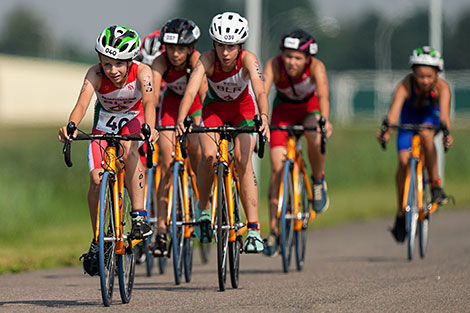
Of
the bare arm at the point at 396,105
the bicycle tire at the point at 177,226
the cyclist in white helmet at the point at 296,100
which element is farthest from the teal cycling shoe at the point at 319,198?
the bicycle tire at the point at 177,226

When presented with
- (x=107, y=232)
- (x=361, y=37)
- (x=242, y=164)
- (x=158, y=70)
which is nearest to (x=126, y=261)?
(x=107, y=232)

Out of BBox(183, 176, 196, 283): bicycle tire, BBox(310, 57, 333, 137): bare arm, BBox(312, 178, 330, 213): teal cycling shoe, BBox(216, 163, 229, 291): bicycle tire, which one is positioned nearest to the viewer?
BBox(216, 163, 229, 291): bicycle tire

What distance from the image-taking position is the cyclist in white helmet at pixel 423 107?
12.9 metres

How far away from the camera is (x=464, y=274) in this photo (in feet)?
35.0

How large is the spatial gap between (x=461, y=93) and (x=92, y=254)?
63686mm

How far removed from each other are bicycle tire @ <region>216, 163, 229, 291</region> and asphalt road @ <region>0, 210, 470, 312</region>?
0.66 feet

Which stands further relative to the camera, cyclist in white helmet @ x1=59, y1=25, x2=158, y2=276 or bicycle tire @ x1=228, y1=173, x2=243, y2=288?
bicycle tire @ x1=228, y1=173, x2=243, y2=288

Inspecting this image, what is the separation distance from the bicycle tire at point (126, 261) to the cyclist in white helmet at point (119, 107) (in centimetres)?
6

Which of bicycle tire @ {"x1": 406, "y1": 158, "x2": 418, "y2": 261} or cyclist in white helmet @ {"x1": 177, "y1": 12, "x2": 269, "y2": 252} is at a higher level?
cyclist in white helmet @ {"x1": 177, "y1": 12, "x2": 269, "y2": 252}

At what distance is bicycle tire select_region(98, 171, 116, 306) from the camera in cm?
825

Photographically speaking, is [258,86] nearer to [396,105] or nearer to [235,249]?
[235,249]

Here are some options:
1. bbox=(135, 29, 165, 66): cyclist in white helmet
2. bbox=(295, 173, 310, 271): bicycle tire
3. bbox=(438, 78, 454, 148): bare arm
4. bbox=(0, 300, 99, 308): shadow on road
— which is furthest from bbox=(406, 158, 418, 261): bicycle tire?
bbox=(0, 300, 99, 308): shadow on road

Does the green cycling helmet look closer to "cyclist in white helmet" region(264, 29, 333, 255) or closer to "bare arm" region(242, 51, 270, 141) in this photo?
"bare arm" region(242, 51, 270, 141)

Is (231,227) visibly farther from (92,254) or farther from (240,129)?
(92,254)
